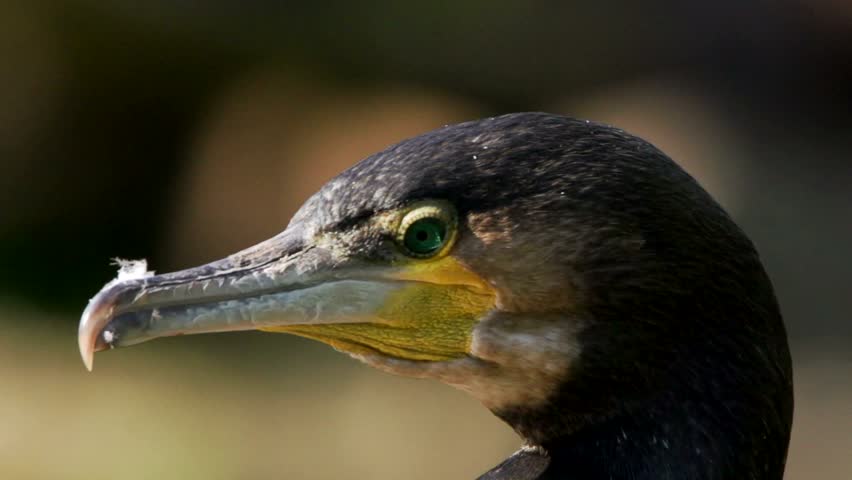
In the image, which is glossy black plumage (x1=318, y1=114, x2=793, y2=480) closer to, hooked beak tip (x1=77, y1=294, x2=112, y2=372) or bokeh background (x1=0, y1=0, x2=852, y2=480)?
hooked beak tip (x1=77, y1=294, x2=112, y2=372)

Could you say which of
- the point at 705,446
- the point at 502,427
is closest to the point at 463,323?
the point at 705,446

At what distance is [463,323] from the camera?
8.51ft

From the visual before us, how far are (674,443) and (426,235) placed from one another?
637 mm

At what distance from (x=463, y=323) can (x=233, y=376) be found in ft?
18.6

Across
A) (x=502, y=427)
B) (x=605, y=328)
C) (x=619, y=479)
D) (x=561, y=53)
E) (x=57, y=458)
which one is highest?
(x=561, y=53)

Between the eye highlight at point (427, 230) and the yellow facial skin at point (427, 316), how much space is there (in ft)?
0.12

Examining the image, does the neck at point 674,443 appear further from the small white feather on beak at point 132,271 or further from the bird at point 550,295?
the small white feather on beak at point 132,271

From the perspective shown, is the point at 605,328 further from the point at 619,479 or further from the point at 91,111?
the point at 91,111

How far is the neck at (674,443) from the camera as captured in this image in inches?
97.3

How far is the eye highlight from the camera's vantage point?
2.52 m

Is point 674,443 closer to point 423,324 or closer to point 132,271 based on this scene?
point 423,324

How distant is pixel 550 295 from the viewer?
2490mm

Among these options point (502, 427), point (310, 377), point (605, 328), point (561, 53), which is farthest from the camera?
point (561, 53)

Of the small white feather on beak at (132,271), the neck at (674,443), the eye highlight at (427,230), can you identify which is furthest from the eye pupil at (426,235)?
the small white feather on beak at (132,271)
